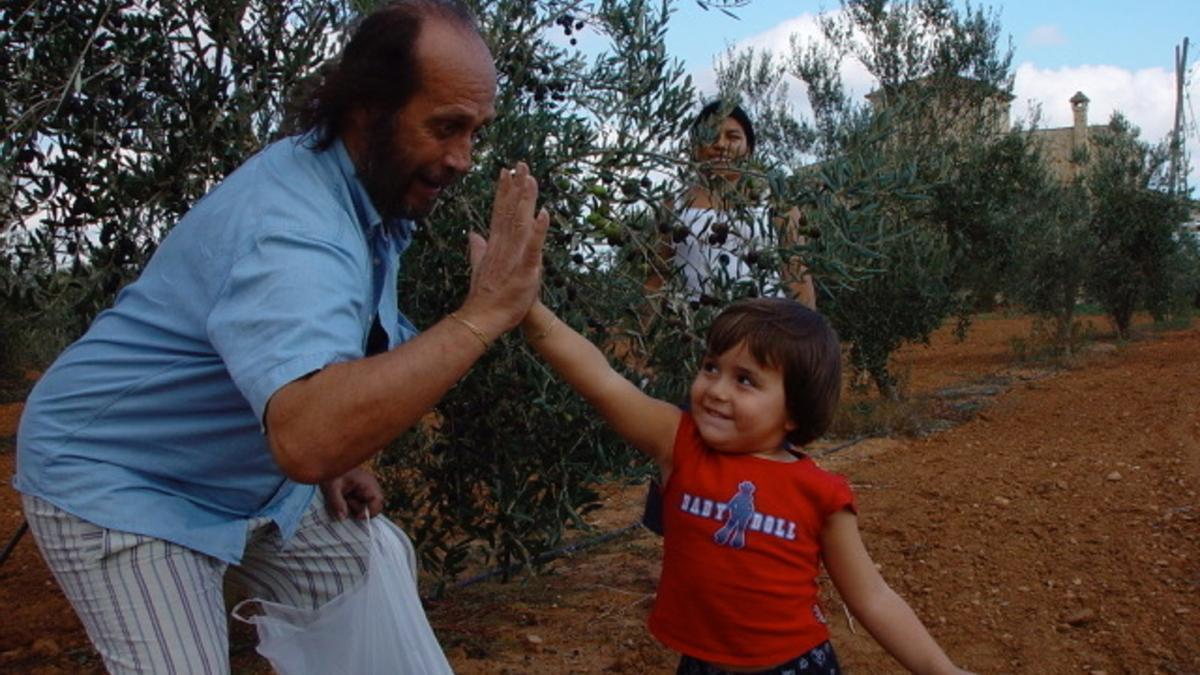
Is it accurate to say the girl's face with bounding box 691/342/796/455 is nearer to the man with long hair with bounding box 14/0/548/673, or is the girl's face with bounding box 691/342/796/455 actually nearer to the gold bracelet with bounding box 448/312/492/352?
the man with long hair with bounding box 14/0/548/673

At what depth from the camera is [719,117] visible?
3.94 metres

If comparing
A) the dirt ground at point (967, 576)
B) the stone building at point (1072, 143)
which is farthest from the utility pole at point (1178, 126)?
the dirt ground at point (967, 576)

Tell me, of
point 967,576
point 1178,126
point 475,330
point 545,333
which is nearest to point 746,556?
point 545,333

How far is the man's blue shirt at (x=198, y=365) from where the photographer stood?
6.10 ft

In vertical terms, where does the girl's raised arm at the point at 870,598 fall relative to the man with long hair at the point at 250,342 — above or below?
below

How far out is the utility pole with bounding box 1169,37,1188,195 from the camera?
19203 millimetres

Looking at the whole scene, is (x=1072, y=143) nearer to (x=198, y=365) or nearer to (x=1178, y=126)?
(x=1178, y=126)

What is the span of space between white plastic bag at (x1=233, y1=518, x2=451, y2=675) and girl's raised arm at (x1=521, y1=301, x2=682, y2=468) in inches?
23.0

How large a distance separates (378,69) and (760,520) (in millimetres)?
1124

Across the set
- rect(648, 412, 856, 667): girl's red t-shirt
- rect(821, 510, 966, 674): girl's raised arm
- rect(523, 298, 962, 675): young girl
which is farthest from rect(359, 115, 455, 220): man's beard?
rect(821, 510, 966, 674): girl's raised arm

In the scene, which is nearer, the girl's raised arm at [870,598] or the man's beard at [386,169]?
the man's beard at [386,169]

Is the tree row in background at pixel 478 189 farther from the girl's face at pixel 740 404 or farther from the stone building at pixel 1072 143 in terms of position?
the stone building at pixel 1072 143

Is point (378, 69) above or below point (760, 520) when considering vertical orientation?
above

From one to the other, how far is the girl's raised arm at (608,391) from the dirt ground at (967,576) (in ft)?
7.02
